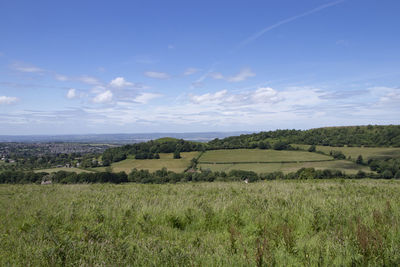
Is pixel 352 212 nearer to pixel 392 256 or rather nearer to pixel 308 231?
pixel 308 231

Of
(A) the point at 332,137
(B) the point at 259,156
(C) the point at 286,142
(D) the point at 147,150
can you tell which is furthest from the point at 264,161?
(A) the point at 332,137

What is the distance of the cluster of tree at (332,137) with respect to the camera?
259 feet

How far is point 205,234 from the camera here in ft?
16.5

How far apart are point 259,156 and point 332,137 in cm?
3533

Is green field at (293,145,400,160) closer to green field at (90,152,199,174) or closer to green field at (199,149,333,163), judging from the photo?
green field at (199,149,333,163)

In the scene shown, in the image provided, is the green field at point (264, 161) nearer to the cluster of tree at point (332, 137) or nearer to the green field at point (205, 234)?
the cluster of tree at point (332, 137)

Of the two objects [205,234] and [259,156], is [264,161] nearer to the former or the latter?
[259,156]

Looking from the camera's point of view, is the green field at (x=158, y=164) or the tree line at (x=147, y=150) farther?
the tree line at (x=147, y=150)

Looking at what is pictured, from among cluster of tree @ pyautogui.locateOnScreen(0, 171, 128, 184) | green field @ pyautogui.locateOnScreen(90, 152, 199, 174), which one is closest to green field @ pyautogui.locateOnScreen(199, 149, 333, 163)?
green field @ pyautogui.locateOnScreen(90, 152, 199, 174)

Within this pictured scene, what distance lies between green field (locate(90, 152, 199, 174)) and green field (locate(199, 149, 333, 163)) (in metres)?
6.09

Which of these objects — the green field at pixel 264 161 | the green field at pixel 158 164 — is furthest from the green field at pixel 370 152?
the green field at pixel 158 164

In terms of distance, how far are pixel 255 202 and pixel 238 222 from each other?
166cm

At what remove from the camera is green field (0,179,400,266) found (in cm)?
344

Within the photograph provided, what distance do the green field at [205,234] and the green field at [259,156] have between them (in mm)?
61553
